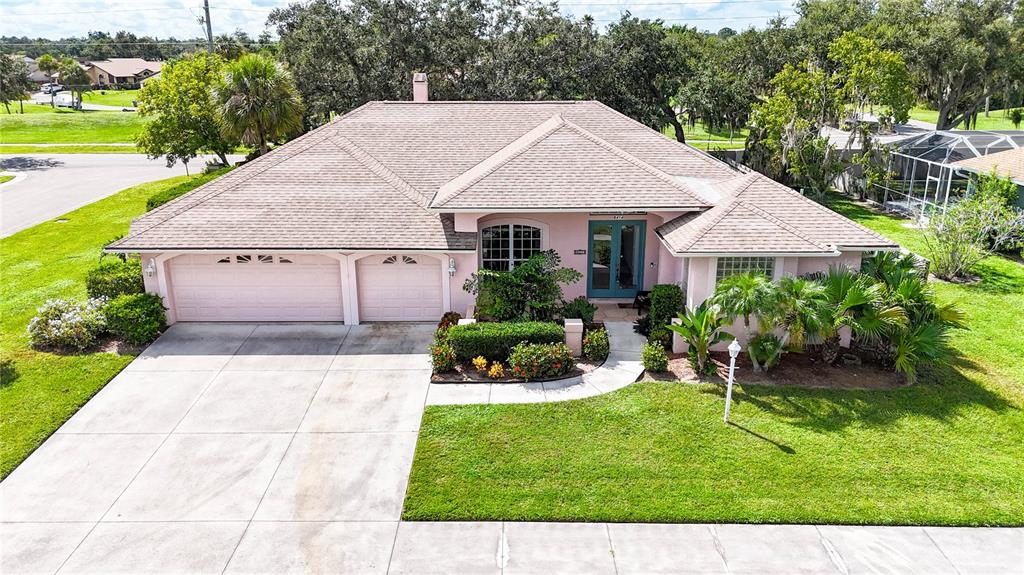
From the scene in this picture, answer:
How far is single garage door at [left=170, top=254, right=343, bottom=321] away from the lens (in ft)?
55.8

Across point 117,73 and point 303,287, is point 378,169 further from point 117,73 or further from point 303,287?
point 117,73

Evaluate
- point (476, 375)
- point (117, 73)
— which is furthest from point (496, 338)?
point (117, 73)

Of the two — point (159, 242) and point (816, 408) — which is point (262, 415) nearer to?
point (159, 242)

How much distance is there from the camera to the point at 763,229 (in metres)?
15.1

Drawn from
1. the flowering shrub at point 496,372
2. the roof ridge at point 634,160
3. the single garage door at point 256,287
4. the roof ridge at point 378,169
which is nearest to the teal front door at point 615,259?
the roof ridge at point 634,160

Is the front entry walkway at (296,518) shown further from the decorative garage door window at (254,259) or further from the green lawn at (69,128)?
the green lawn at (69,128)

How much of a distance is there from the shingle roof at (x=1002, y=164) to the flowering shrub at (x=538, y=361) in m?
19.9

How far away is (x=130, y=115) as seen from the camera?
6894cm

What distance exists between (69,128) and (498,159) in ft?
197

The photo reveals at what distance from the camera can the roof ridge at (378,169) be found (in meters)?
18.1

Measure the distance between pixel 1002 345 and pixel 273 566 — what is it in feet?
54.5

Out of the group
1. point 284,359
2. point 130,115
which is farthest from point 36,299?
point 130,115

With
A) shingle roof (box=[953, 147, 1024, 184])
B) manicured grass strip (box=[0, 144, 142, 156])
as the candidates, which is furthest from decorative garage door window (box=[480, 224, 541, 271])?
manicured grass strip (box=[0, 144, 142, 156])

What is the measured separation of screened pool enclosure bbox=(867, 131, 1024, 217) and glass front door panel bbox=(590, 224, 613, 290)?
16.0 meters
